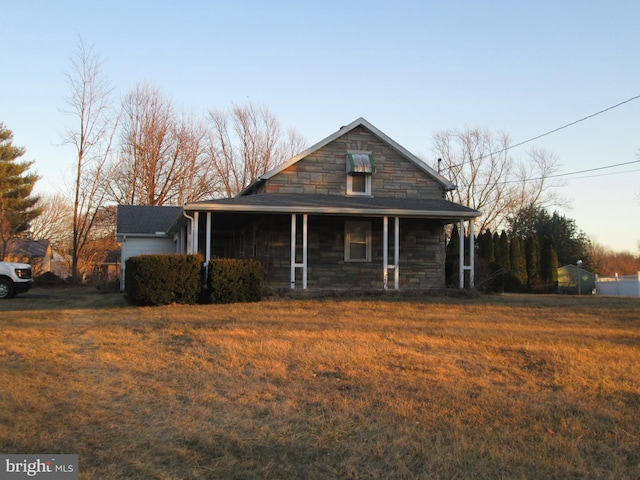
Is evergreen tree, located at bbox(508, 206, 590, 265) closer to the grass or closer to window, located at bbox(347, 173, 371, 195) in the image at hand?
window, located at bbox(347, 173, 371, 195)

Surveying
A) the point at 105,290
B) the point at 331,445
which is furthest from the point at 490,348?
the point at 105,290

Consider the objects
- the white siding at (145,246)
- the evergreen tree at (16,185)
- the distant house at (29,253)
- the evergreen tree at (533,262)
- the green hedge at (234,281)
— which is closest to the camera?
the green hedge at (234,281)

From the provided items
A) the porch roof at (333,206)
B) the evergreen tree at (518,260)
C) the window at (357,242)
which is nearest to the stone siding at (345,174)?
the porch roof at (333,206)

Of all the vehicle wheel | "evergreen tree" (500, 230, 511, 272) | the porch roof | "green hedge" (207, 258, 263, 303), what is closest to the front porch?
the porch roof

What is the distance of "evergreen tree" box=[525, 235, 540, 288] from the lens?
30.2 metres

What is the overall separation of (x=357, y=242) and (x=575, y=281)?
1824cm

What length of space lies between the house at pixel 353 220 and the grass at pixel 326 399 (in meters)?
7.61

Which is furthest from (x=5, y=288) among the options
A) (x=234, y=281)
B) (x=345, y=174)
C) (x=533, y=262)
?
(x=533, y=262)

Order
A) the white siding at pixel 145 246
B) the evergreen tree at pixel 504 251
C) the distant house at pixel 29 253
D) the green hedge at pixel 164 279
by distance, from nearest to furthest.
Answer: the green hedge at pixel 164 279, the white siding at pixel 145 246, the evergreen tree at pixel 504 251, the distant house at pixel 29 253

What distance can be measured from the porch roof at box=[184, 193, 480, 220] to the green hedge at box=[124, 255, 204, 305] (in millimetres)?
2096

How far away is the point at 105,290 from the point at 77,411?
60.9ft

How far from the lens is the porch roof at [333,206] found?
1569 centimetres

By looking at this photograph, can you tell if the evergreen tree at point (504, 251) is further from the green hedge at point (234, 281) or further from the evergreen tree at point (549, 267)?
the green hedge at point (234, 281)

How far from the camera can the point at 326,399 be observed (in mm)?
5781
